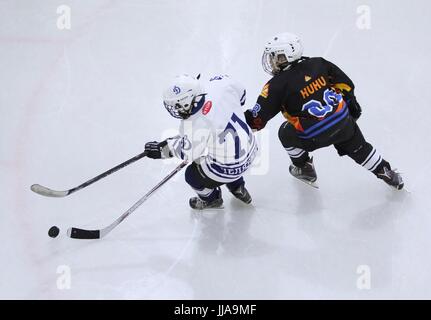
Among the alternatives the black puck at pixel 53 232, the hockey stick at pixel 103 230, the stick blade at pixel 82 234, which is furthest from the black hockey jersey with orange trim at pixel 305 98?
the black puck at pixel 53 232

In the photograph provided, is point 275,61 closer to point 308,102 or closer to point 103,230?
point 308,102

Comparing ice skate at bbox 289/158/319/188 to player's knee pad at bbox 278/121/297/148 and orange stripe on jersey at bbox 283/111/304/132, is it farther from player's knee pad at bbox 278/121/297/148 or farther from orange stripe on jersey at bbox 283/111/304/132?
orange stripe on jersey at bbox 283/111/304/132

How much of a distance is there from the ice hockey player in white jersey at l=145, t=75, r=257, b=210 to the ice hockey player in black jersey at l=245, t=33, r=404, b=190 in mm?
167

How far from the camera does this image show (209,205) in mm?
3312

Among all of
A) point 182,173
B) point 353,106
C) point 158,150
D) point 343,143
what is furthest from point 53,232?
point 353,106

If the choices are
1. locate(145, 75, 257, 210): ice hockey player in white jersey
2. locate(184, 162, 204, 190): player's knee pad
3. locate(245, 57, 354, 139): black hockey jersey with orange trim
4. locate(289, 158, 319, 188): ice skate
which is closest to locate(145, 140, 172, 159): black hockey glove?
locate(145, 75, 257, 210): ice hockey player in white jersey

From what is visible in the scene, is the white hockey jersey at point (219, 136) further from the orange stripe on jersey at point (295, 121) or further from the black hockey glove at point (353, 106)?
the black hockey glove at point (353, 106)

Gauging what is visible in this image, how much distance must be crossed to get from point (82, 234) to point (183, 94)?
92cm

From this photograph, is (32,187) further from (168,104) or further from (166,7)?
(166,7)

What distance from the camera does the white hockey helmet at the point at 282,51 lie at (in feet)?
9.60

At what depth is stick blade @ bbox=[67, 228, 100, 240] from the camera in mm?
3068

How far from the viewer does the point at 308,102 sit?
297 cm

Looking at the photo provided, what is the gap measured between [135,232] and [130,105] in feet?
3.38

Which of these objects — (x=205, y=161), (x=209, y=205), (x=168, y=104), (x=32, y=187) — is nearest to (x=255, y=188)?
(x=209, y=205)
